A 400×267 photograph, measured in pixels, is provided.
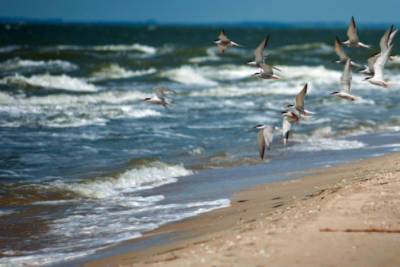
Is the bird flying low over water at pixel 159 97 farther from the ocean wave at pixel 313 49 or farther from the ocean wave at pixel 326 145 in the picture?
the ocean wave at pixel 313 49

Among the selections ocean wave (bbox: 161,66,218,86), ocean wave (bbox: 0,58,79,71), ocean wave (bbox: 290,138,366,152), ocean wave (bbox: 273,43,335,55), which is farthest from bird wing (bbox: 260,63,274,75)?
ocean wave (bbox: 273,43,335,55)

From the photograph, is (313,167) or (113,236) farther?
(313,167)

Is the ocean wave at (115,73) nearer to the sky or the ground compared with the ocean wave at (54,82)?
nearer to the ground

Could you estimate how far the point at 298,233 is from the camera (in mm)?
7258

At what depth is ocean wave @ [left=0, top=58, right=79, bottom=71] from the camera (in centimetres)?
3838

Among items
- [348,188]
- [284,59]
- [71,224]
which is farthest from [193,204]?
[284,59]

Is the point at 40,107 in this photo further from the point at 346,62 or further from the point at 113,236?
the point at 113,236

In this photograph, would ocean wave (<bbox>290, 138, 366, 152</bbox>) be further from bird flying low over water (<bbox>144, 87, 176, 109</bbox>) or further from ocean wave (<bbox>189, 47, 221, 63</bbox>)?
ocean wave (<bbox>189, 47, 221, 63</bbox>)

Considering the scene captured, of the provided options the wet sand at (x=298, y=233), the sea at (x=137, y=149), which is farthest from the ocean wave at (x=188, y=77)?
the wet sand at (x=298, y=233)

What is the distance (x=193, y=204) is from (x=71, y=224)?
1550 millimetres

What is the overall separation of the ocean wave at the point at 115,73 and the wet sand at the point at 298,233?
25599 millimetres

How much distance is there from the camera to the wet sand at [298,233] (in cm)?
674

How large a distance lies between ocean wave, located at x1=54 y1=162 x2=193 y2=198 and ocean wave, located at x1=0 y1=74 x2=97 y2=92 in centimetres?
1635

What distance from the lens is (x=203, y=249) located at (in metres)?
7.11
